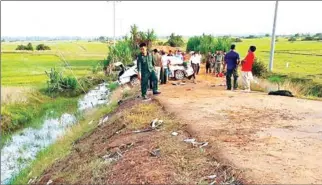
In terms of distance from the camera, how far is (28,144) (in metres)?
15.0

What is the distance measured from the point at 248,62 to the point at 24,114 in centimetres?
1142

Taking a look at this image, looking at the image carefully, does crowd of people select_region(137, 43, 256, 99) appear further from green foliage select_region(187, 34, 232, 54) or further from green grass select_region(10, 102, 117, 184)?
green foliage select_region(187, 34, 232, 54)

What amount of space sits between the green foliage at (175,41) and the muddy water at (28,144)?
36.6 m

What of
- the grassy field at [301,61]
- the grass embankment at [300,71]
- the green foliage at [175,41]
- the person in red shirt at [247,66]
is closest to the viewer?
the person in red shirt at [247,66]

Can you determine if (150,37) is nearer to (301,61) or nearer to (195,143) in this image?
(301,61)

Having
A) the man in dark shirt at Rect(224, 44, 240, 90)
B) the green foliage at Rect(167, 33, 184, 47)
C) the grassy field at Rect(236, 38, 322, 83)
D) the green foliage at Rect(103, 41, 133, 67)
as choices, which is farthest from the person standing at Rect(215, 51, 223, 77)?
the green foliage at Rect(167, 33, 184, 47)

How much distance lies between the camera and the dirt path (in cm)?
647

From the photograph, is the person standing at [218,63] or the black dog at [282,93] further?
the person standing at [218,63]

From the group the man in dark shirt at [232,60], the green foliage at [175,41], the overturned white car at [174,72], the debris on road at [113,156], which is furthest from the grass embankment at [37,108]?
the green foliage at [175,41]

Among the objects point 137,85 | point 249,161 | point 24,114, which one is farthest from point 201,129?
point 24,114

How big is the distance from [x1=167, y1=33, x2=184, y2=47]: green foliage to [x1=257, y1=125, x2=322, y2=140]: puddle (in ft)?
158

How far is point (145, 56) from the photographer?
1187 centimetres

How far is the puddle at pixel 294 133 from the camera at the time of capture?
28.2 ft

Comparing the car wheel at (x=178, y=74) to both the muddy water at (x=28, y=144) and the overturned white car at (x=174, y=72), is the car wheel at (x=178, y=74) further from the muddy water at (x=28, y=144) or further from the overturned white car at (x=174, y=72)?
the muddy water at (x=28, y=144)
